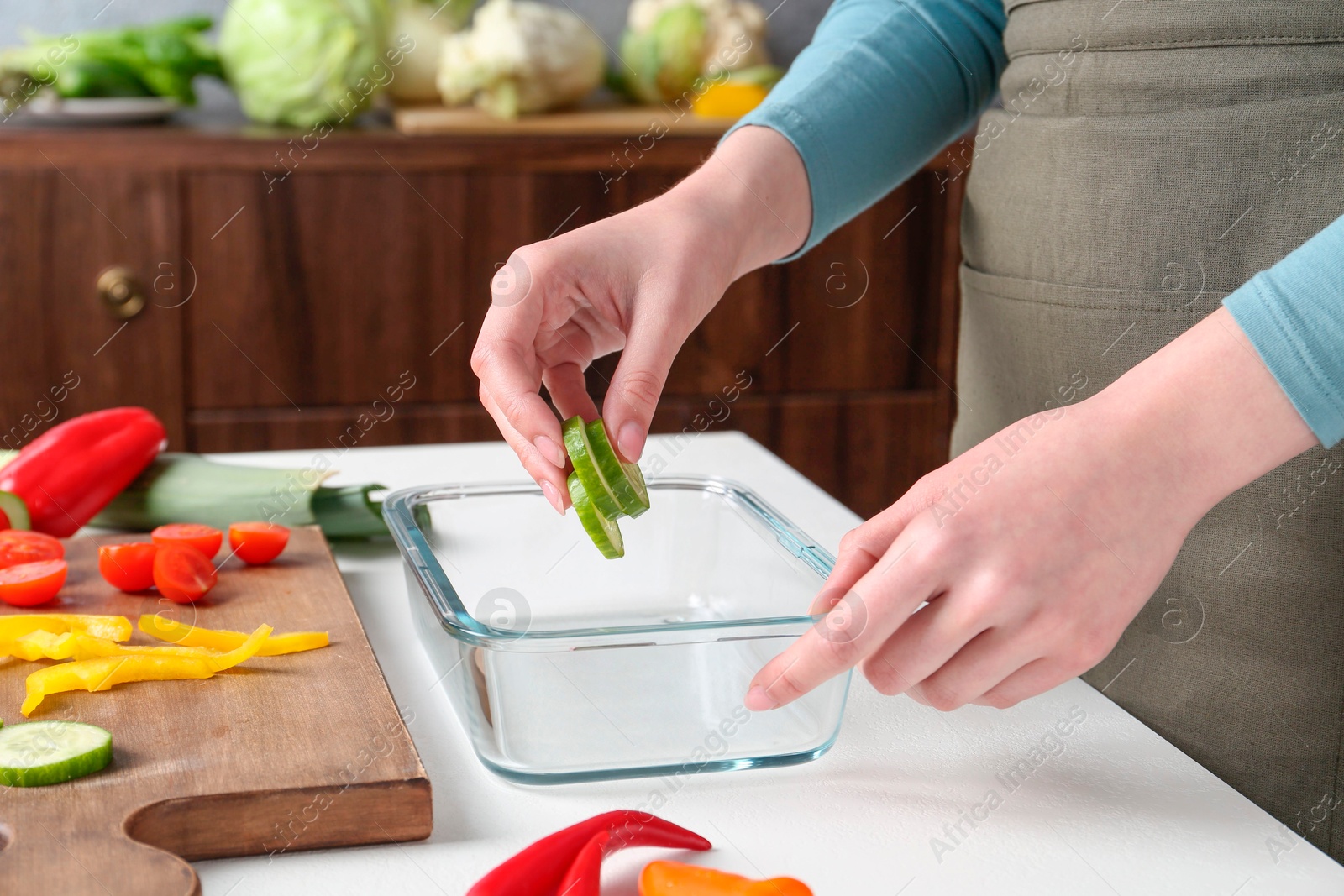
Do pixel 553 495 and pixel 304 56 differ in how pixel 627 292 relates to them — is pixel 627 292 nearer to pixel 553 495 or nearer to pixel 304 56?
pixel 553 495

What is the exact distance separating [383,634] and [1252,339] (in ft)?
1.95

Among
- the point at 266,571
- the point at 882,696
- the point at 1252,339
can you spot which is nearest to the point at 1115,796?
the point at 882,696

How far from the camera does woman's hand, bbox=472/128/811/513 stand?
77cm

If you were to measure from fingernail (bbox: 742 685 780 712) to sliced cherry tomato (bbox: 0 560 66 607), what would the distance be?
516 millimetres

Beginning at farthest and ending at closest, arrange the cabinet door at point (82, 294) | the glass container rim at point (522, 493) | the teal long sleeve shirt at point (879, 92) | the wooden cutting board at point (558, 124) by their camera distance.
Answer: the wooden cutting board at point (558, 124)
the cabinet door at point (82, 294)
the teal long sleeve shirt at point (879, 92)
the glass container rim at point (522, 493)

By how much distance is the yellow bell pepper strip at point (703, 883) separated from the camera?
54 cm

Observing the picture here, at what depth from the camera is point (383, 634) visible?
896mm

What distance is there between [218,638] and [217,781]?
190 mm

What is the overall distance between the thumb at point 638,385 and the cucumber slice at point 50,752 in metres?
0.32

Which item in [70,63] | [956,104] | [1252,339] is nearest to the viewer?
[1252,339]

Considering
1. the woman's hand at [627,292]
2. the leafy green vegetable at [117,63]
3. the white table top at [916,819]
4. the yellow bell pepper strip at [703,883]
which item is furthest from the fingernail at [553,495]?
the leafy green vegetable at [117,63]

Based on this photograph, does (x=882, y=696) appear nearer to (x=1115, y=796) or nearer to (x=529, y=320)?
(x=1115, y=796)

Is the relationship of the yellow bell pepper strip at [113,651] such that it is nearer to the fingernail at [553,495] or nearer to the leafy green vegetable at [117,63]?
the fingernail at [553,495]

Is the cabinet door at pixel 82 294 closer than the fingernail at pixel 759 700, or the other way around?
the fingernail at pixel 759 700
